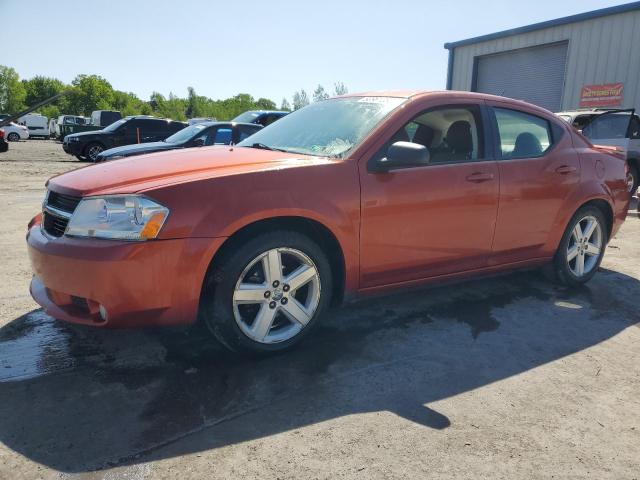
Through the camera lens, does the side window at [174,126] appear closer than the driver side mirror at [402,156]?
No

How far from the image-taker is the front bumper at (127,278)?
235 cm

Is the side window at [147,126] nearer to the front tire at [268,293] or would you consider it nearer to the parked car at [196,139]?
the parked car at [196,139]

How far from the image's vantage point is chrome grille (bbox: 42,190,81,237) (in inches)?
102

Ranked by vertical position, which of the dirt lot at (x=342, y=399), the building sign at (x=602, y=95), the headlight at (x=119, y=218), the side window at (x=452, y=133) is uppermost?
the building sign at (x=602, y=95)

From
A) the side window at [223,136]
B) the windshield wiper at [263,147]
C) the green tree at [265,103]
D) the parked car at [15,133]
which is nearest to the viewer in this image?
the windshield wiper at [263,147]

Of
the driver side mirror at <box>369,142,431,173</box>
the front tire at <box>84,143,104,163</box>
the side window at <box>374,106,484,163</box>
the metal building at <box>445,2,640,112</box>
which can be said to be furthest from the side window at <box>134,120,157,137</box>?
the driver side mirror at <box>369,142,431,173</box>

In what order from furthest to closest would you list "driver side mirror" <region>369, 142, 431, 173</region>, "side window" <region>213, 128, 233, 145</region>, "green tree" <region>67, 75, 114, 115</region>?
"green tree" <region>67, 75, 114, 115</region>, "side window" <region>213, 128, 233, 145</region>, "driver side mirror" <region>369, 142, 431, 173</region>

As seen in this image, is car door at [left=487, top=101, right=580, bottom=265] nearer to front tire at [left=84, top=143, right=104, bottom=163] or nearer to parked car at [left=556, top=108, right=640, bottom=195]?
parked car at [left=556, top=108, right=640, bottom=195]

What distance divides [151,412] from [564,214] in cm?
343

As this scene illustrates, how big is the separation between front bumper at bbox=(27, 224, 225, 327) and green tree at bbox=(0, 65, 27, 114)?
333ft

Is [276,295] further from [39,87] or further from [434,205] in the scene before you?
[39,87]

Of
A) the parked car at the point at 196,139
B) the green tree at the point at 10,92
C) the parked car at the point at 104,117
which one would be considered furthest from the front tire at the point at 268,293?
the green tree at the point at 10,92

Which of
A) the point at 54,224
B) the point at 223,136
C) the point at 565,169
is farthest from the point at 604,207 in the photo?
the point at 223,136

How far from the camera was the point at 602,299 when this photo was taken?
13.3ft
